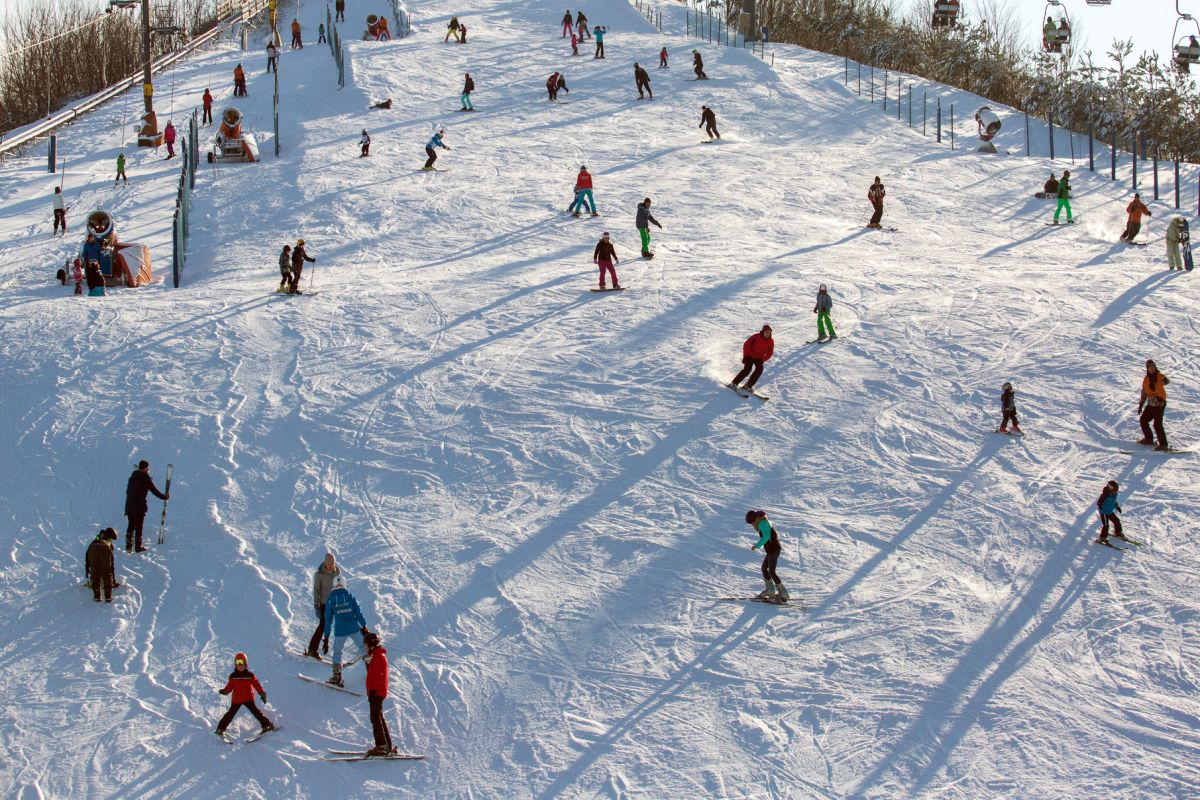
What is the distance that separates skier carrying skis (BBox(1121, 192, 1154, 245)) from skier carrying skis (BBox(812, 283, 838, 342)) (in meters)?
9.20

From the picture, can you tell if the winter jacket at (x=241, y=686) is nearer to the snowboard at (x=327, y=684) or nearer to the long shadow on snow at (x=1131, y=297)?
the snowboard at (x=327, y=684)

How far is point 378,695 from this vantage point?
1027cm

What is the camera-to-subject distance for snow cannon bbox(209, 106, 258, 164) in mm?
29766

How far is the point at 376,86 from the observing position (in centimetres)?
3531

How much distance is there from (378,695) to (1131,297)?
51.8 ft

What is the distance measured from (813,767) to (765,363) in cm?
852

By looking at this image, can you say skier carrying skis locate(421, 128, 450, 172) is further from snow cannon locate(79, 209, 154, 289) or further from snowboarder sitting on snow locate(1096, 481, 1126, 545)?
snowboarder sitting on snow locate(1096, 481, 1126, 545)

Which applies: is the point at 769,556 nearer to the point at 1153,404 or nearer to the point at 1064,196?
the point at 1153,404

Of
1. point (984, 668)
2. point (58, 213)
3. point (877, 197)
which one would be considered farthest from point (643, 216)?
point (58, 213)

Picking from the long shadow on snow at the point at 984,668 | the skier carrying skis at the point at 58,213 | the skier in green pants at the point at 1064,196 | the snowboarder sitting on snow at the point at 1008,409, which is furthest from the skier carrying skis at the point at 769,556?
the skier carrying skis at the point at 58,213

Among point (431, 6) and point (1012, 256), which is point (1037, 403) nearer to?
point (1012, 256)

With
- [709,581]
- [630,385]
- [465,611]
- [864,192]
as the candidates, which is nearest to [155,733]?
[465,611]

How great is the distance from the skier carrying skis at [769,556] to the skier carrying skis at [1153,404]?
6364mm

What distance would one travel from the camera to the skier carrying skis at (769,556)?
12.4m
